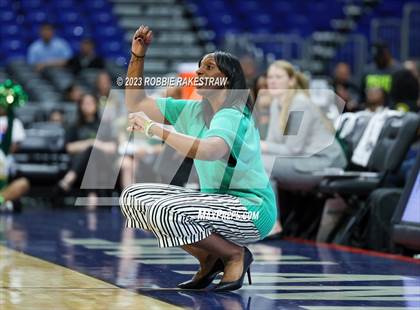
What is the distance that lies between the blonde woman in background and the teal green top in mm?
3408

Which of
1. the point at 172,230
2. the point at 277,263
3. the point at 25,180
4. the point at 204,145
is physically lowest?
the point at 25,180

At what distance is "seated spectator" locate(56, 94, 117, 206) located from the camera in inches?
555

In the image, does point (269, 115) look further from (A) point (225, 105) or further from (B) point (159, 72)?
(B) point (159, 72)

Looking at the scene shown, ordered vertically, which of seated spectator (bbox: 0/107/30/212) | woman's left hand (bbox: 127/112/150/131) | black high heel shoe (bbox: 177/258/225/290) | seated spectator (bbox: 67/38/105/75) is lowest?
seated spectator (bbox: 0/107/30/212)

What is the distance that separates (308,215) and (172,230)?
16.0 ft

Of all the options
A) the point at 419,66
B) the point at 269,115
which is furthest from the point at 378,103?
the point at 419,66

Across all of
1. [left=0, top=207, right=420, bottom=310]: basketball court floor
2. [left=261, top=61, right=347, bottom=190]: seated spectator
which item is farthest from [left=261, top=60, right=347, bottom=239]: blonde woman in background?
[left=0, top=207, right=420, bottom=310]: basketball court floor

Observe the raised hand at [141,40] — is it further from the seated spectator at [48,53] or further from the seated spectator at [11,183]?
the seated spectator at [48,53]

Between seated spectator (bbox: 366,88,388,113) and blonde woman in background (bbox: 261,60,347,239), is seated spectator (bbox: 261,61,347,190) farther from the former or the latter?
seated spectator (bbox: 366,88,388,113)

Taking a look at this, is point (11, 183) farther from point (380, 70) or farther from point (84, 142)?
point (380, 70)

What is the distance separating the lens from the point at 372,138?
9.69 metres

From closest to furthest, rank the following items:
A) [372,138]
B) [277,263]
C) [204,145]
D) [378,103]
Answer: [204,145]
[277,263]
[372,138]
[378,103]

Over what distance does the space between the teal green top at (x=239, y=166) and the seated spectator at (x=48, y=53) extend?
39.8 feet

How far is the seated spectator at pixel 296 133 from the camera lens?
953 cm
